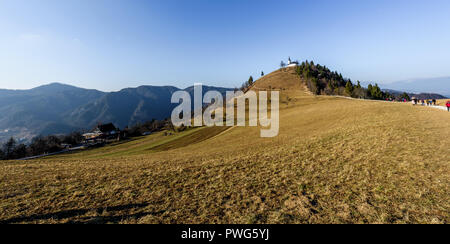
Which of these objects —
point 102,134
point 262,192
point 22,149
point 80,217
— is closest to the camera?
point 80,217

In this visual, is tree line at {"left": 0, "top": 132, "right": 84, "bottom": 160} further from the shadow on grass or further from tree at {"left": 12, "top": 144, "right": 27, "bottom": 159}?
the shadow on grass

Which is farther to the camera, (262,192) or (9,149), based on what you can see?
(9,149)

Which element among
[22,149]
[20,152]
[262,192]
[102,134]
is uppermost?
[262,192]

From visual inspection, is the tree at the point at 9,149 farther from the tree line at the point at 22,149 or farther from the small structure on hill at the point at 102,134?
the small structure on hill at the point at 102,134

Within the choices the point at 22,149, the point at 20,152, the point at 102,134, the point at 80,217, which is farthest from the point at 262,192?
the point at 102,134

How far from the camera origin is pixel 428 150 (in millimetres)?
12289

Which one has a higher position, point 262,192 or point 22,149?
point 262,192

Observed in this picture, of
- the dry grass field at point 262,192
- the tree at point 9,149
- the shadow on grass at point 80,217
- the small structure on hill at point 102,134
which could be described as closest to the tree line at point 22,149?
the tree at point 9,149

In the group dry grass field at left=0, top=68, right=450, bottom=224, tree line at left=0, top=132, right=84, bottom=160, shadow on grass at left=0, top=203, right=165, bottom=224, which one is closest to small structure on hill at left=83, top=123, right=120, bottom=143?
tree line at left=0, top=132, right=84, bottom=160

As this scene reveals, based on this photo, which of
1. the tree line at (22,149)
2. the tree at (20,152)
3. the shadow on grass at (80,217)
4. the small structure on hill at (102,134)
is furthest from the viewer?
the small structure on hill at (102,134)

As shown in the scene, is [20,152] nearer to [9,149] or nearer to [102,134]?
[9,149]
